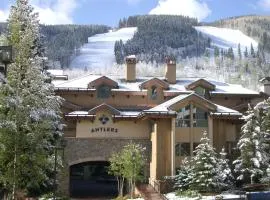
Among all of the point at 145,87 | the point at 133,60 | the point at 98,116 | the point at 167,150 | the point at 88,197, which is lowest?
the point at 88,197

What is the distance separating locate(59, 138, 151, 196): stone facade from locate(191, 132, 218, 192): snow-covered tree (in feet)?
20.6

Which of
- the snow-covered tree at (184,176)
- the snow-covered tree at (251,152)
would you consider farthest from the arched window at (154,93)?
the snow-covered tree at (251,152)

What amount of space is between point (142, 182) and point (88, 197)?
14.6ft

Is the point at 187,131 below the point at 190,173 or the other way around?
the other way around

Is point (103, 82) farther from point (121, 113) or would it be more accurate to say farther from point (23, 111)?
point (23, 111)

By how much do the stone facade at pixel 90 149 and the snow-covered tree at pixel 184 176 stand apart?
410cm

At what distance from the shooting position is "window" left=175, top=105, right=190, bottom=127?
123ft

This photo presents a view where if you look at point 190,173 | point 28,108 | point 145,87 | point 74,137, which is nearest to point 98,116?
point 74,137

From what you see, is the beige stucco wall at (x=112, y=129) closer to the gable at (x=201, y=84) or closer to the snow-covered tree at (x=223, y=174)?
the gable at (x=201, y=84)

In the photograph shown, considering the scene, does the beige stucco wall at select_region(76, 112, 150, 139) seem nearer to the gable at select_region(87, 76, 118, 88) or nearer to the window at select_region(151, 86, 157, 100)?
the window at select_region(151, 86, 157, 100)

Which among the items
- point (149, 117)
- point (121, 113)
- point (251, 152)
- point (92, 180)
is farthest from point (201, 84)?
point (92, 180)

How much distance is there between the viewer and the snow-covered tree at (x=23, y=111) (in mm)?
23047

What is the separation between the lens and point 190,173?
3444cm

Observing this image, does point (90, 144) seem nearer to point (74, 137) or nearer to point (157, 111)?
point (74, 137)
